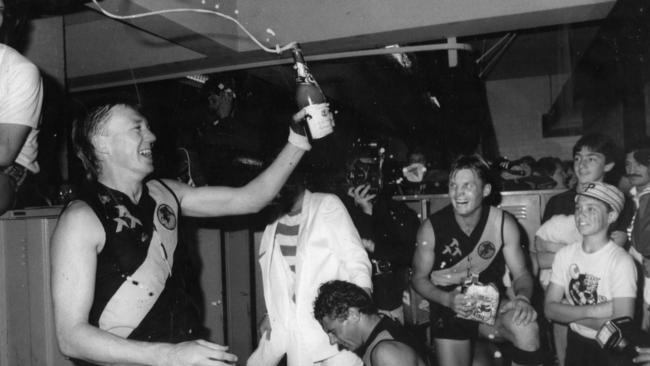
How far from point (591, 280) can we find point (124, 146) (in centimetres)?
Answer: 223

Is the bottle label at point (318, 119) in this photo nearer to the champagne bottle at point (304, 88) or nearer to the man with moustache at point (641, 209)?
the champagne bottle at point (304, 88)

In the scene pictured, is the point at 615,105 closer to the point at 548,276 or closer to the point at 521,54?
the point at 548,276

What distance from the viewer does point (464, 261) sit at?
2.56 metres

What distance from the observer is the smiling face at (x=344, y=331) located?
80.6 inches

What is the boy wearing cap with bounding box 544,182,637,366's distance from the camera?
7.10ft

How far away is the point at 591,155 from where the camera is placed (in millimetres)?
2779

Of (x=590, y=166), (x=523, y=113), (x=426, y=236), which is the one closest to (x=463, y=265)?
(x=426, y=236)

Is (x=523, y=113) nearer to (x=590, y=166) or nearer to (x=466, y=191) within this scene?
(x=590, y=166)

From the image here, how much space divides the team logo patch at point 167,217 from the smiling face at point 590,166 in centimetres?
238

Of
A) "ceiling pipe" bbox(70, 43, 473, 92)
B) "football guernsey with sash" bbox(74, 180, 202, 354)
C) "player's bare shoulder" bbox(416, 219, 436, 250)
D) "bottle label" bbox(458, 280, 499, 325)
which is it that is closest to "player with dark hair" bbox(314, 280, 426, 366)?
"bottle label" bbox(458, 280, 499, 325)

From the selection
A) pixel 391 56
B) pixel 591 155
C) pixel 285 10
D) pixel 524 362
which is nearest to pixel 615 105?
pixel 591 155

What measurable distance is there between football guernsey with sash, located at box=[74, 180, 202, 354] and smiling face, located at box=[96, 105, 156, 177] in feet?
0.31

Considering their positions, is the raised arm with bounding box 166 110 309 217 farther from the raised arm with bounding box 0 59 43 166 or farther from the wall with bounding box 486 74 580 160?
the wall with bounding box 486 74 580 160

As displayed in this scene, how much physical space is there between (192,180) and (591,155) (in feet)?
8.12
